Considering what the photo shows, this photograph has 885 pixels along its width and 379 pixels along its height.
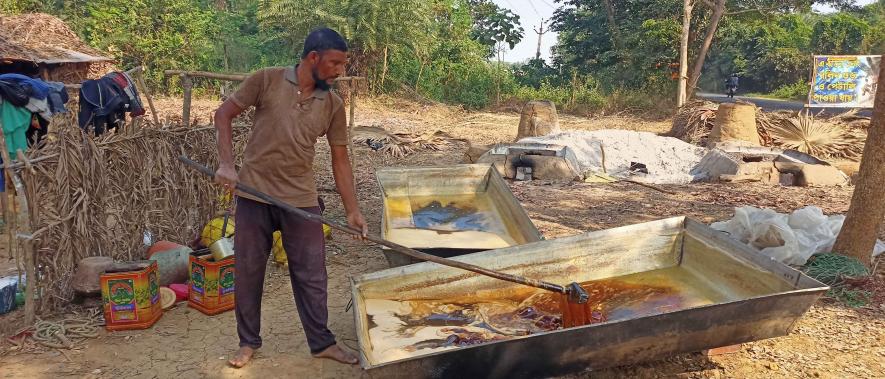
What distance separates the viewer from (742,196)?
7.69 m

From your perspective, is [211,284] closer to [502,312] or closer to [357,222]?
[357,222]

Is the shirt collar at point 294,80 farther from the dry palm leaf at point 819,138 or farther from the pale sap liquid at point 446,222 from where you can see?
the dry palm leaf at point 819,138

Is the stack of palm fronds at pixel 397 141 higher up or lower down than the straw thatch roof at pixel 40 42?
lower down

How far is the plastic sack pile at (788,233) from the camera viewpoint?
4680 millimetres

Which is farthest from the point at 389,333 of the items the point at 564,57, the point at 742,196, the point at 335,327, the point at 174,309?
the point at 564,57

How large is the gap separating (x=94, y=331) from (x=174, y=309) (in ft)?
1.70

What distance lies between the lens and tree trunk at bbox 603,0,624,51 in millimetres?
19719

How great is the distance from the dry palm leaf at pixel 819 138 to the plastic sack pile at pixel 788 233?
6.01 m

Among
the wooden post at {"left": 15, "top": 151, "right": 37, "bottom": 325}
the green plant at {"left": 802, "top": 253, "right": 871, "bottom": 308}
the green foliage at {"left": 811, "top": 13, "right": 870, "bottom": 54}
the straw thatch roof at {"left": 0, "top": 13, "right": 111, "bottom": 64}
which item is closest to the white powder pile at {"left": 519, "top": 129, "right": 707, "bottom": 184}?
the green plant at {"left": 802, "top": 253, "right": 871, "bottom": 308}

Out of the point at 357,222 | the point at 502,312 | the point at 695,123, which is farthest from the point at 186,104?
the point at 695,123

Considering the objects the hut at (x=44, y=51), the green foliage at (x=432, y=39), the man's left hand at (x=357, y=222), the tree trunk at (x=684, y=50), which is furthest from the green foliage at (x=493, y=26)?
the man's left hand at (x=357, y=222)

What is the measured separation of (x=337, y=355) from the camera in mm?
3277

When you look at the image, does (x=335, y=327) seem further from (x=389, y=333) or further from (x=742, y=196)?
(x=742, y=196)

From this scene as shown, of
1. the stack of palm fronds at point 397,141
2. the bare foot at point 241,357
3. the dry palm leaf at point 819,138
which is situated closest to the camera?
the bare foot at point 241,357
